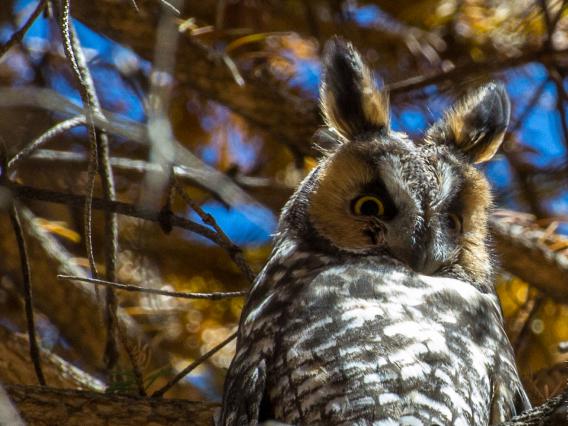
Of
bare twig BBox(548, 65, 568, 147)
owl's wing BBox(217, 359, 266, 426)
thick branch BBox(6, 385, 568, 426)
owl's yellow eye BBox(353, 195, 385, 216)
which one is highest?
bare twig BBox(548, 65, 568, 147)

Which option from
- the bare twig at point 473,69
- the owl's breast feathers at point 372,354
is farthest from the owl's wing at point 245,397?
the bare twig at point 473,69

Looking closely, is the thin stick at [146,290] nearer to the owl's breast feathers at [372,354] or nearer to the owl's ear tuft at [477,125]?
the owl's breast feathers at [372,354]

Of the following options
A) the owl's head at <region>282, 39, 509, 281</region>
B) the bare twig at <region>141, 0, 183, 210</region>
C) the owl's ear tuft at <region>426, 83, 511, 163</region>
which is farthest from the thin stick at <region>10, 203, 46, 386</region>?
the owl's ear tuft at <region>426, 83, 511, 163</region>

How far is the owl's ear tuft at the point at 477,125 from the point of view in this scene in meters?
2.53

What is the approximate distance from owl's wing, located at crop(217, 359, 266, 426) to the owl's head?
0.41 meters

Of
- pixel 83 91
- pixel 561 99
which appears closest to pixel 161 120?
pixel 83 91

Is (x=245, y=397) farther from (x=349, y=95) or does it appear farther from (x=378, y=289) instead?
(x=349, y=95)

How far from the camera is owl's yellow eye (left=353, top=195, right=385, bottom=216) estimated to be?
2.21 meters

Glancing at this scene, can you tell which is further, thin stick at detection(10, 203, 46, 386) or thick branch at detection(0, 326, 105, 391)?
thick branch at detection(0, 326, 105, 391)

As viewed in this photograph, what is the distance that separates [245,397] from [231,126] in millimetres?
1780

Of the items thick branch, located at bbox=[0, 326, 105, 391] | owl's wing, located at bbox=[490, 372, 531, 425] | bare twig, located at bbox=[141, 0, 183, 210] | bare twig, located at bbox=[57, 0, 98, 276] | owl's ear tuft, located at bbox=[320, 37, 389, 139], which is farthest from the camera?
thick branch, located at bbox=[0, 326, 105, 391]

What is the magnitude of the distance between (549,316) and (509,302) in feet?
0.47

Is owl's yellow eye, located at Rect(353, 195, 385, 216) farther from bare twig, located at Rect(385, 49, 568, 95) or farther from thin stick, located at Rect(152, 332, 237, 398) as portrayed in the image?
bare twig, located at Rect(385, 49, 568, 95)

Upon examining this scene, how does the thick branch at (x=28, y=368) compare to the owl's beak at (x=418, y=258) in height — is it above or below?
above
